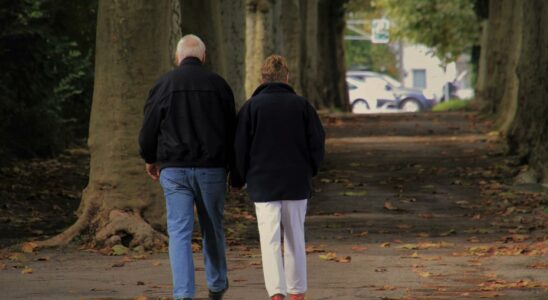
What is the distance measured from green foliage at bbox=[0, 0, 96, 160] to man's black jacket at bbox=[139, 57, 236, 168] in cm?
1016

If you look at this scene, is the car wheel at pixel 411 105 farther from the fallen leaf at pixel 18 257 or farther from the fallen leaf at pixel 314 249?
the fallen leaf at pixel 18 257

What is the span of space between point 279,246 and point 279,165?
0.54 metres

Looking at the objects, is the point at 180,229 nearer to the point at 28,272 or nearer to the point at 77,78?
the point at 28,272

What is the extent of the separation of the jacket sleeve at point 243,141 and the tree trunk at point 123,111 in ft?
14.7

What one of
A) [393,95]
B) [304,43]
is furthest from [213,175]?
[393,95]

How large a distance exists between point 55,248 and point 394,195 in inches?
265

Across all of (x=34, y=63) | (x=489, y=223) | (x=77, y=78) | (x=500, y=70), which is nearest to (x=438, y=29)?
(x=500, y=70)

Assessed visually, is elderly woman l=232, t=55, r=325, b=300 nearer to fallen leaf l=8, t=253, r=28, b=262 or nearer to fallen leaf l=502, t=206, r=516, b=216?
fallen leaf l=8, t=253, r=28, b=262

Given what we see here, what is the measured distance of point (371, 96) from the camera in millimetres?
75562

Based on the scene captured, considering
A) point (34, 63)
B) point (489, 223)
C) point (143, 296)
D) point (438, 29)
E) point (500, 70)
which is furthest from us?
point (438, 29)

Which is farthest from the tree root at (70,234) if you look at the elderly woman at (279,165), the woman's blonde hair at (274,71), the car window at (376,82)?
the car window at (376,82)

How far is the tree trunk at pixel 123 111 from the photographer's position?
14062 mm

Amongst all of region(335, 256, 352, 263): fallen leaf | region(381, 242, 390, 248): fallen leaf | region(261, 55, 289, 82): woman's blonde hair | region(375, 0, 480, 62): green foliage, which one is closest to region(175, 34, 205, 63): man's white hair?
region(261, 55, 289, 82): woman's blonde hair

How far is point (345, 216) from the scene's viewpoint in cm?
1714
